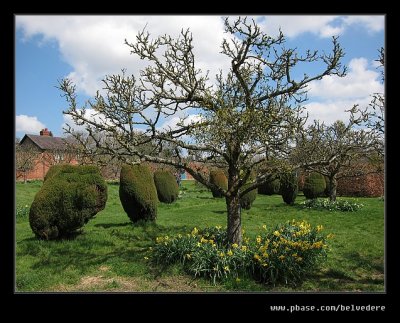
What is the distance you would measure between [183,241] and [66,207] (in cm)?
362

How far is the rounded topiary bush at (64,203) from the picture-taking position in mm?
9523

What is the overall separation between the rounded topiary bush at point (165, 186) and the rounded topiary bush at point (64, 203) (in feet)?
Result: 36.0

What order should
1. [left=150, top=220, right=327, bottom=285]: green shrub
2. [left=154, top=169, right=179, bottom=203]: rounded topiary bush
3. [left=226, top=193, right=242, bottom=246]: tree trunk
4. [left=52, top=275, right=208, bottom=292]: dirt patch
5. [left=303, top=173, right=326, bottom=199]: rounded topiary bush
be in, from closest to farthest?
[left=52, top=275, right=208, bottom=292]: dirt patch, [left=150, top=220, right=327, bottom=285]: green shrub, [left=226, top=193, right=242, bottom=246]: tree trunk, [left=154, top=169, right=179, bottom=203]: rounded topiary bush, [left=303, top=173, right=326, bottom=199]: rounded topiary bush

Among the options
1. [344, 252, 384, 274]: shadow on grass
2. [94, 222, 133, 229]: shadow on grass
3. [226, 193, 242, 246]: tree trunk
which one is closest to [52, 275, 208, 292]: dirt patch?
[226, 193, 242, 246]: tree trunk

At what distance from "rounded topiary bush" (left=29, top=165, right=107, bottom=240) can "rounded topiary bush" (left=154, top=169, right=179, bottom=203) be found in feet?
36.0

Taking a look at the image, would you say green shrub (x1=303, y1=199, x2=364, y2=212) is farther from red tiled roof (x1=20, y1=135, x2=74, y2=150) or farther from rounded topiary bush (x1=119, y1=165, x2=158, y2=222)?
red tiled roof (x1=20, y1=135, x2=74, y2=150)

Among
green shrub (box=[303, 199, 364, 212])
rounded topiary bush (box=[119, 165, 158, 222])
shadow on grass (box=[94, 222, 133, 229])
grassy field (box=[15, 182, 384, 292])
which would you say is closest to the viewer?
grassy field (box=[15, 182, 384, 292])

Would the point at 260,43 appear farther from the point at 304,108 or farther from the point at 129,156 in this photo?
the point at 129,156

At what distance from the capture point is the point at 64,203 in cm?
968

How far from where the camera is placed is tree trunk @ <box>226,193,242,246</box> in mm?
8175

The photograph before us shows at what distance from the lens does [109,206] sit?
19.9 meters

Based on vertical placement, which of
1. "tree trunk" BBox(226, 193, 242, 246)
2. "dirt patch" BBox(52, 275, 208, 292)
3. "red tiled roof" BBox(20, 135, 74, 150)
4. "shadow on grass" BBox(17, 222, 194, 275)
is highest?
"red tiled roof" BBox(20, 135, 74, 150)

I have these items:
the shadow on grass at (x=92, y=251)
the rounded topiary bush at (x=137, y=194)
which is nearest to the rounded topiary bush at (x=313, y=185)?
the rounded topiary bush at (x=137, y=194)

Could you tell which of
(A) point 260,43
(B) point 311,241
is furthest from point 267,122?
(B) point 311,241
